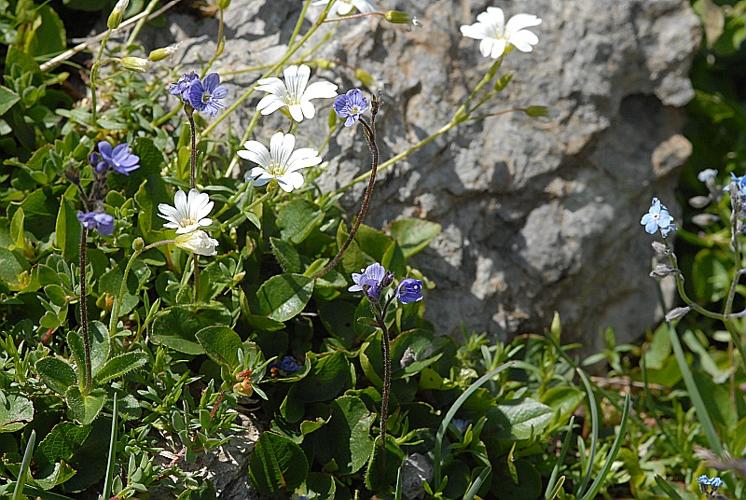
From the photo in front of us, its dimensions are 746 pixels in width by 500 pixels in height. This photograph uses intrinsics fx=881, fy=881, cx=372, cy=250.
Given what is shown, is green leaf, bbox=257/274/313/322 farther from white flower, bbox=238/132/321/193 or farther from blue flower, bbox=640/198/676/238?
blue flower, bbox=640/198/676/238

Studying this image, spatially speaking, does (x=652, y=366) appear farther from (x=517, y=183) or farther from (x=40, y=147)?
(x=40, y=147)

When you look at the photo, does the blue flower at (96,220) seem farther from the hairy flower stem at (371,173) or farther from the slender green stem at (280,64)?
the slender green stem at (280,64)

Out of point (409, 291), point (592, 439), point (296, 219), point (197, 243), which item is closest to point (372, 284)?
point (409, 291)

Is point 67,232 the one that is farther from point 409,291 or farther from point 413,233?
point 413,233

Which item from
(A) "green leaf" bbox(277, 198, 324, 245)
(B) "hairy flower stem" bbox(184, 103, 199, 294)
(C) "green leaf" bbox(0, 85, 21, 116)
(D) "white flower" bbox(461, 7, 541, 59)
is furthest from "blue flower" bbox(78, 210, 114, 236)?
(D) "white flower" bbox(461, 7, 541, 59)

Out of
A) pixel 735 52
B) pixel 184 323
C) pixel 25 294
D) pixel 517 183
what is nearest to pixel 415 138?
pixel 517 183

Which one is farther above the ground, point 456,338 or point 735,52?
point 735,52

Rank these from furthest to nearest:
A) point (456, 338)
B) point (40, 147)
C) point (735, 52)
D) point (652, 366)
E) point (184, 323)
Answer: point (735, 52) < point (652, 366) < point (456, 338) < point (40, 147) < point (184, 323)

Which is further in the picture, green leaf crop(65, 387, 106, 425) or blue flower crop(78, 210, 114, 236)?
green leaf crop(65, 387, 106, 425)
